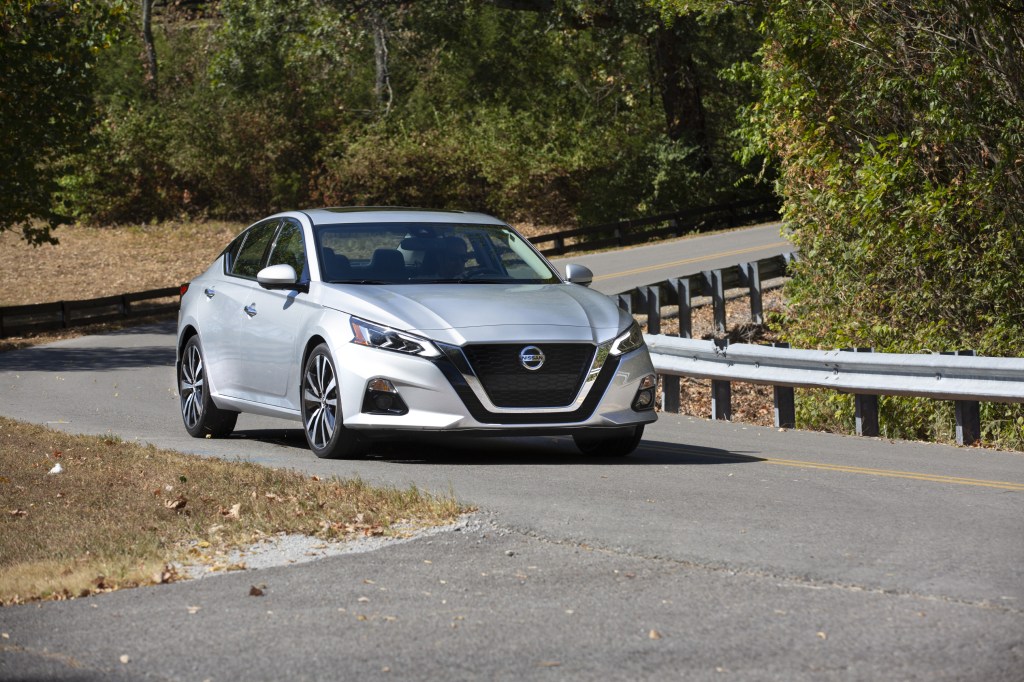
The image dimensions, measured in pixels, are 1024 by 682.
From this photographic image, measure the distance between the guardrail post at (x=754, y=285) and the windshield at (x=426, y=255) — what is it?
10263 millimetres

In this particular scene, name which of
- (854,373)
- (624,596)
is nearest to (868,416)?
(854,373)

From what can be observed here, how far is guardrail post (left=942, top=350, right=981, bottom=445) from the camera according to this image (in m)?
11.9

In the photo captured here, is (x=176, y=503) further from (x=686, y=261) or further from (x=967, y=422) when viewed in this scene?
(x=686, y=261)

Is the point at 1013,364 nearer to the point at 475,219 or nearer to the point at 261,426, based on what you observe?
the point at 475,219

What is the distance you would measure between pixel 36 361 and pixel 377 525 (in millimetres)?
17569

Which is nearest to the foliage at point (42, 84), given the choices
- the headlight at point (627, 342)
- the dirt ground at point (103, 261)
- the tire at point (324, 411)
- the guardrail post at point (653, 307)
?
the dirt ground at point (103, 261)

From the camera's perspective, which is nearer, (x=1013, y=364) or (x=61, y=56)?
(x=1013, y=364)

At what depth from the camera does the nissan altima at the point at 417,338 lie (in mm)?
9570

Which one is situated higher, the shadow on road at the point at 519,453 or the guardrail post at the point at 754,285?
the shadow on road at the point at 519,453

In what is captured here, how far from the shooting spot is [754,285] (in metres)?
21.1

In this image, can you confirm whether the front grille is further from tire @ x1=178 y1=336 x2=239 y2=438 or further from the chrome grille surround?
tire @ x1=178 y1=336 x2=239 y2=438

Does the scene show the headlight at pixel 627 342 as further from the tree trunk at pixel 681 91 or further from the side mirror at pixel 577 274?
the tree trunk at pixel 681 91

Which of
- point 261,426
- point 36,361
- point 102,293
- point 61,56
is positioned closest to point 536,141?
point 102,293

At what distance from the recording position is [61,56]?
27156 mm
